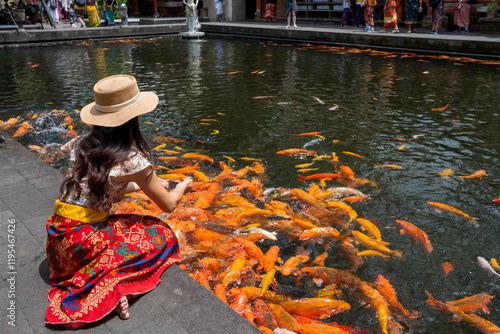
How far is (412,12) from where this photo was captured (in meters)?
16.0

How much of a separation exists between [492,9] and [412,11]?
272 centimetres

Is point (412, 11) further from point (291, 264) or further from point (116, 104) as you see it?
point (116, 104)

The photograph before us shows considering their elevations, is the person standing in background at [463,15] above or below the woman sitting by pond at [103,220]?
above

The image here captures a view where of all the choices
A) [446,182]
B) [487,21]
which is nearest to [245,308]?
[446,182]

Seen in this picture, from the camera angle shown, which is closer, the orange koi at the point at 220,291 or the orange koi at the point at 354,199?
the orange koi at the point at 220,291

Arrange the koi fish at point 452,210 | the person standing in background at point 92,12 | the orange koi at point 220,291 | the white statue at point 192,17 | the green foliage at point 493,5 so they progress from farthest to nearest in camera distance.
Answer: the person standing in background at point 92,12 < the white statue at point 192,17 < the green foliage at point 493,5 < the koi fish at point 452,210 < the orange koi at point 220,291

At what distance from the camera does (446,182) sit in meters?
5.11

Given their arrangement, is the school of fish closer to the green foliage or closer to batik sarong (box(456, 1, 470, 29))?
the green foliage

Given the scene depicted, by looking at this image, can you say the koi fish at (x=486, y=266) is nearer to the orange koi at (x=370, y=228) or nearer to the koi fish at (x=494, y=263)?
the koi fish at (x=494, y=263)

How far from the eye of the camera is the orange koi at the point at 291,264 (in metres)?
3.49

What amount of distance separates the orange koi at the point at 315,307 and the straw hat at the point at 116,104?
168 cm

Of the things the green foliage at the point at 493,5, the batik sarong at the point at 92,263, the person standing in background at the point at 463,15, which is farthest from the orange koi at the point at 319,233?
the person standing in background at the point at 463,15

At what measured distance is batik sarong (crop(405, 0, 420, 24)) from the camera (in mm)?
15893

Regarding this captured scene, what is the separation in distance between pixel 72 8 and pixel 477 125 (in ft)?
72.1
